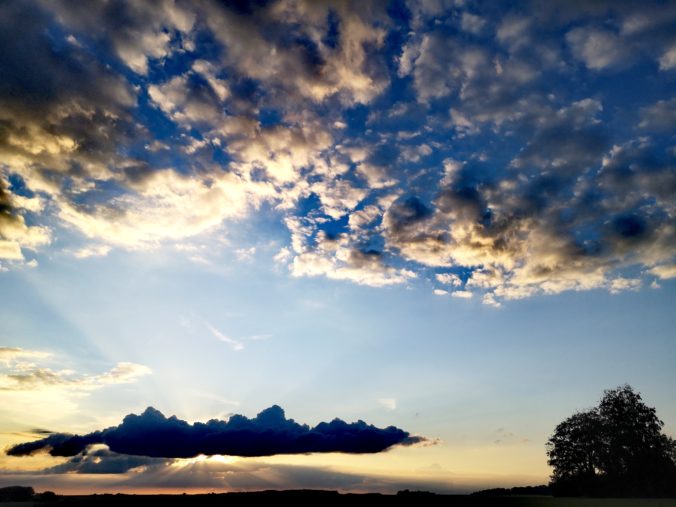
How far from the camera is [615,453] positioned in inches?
3012

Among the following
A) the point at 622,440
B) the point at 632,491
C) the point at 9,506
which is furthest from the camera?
the point at 9,506

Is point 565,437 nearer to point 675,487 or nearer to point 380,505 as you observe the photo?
point 675,487

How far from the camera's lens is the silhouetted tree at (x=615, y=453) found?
72250mm

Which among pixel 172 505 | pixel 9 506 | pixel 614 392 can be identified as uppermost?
pixel 614 392

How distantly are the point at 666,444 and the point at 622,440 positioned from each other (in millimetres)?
8401

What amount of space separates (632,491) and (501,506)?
83.3 feet

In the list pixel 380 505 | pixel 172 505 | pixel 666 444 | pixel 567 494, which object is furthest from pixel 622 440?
pixel 172 505

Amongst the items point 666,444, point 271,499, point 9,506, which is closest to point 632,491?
point 666,444

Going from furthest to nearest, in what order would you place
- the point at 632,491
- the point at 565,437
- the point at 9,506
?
1. the point at 9,506
2. the point at 565,437
3. the point at 632,491

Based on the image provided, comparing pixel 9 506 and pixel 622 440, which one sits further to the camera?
pixel 9 506

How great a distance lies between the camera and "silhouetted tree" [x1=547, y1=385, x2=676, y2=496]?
72.2m

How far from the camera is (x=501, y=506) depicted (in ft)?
221

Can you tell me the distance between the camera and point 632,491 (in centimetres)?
7206

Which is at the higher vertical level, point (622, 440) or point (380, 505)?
point (622, 440)
